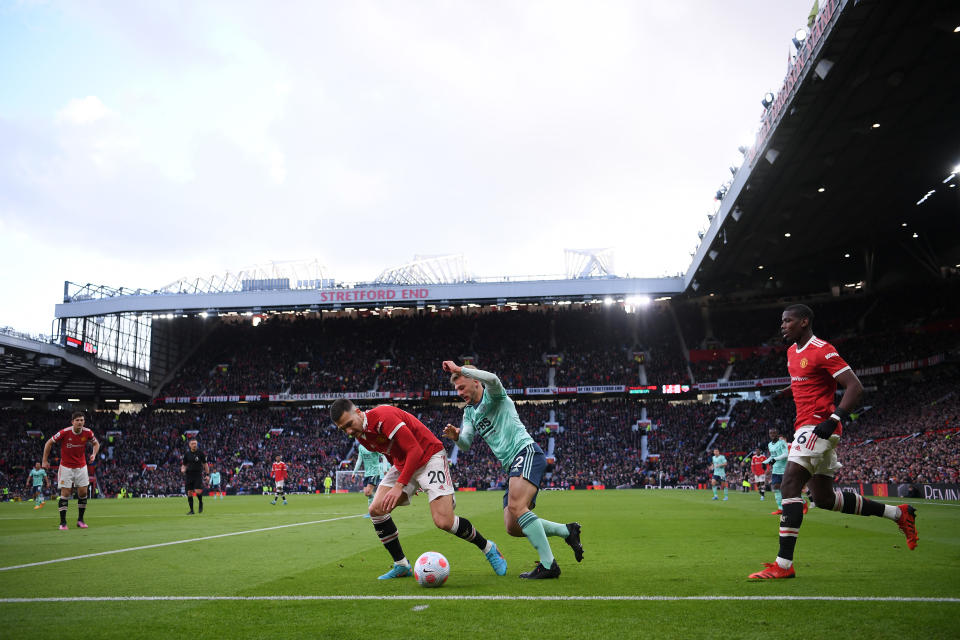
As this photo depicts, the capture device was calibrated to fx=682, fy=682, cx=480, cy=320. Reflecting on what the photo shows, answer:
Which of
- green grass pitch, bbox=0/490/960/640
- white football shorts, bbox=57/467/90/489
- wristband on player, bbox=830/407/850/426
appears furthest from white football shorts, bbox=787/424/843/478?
white football shorts, bbox=57/467/90/489

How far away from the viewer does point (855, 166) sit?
28.1 m

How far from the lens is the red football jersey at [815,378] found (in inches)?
265

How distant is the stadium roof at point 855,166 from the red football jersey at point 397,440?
16813 mm

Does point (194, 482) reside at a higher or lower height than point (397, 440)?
lower

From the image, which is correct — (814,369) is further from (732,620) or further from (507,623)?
(507,623)

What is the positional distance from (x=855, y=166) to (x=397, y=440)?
1096 inches

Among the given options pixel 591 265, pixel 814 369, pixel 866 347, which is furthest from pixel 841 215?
pixel 814 369

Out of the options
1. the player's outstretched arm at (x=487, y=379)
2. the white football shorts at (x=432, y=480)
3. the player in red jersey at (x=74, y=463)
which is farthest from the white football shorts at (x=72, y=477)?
the player's outstretched arm at (x=487, y=379)

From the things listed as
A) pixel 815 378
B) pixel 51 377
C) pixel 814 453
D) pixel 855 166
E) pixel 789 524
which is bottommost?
pixel 789 524

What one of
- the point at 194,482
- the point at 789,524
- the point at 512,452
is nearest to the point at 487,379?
the point at 512,452

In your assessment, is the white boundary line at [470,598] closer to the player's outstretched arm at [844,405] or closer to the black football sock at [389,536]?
the black football sock at [389,536]

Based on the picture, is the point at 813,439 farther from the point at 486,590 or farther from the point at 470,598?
the point at 470,598

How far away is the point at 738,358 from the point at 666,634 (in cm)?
5436

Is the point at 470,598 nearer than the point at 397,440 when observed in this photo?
Yes
